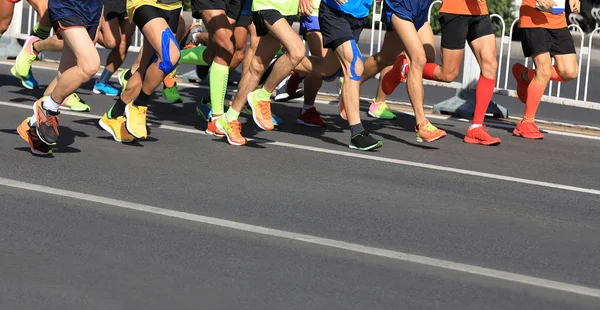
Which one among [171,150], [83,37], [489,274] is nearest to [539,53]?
[171,150]

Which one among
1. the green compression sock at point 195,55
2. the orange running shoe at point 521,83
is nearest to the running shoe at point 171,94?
the green compression sock at point 195,55

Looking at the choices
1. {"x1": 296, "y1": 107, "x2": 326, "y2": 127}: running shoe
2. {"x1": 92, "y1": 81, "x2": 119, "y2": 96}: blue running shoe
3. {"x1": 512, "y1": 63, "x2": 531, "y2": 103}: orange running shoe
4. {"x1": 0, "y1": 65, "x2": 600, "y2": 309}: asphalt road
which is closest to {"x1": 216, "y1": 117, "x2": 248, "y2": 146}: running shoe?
{"x1": 0, "y1": 65, "x2": 600, "y2": 309}: asphalt road

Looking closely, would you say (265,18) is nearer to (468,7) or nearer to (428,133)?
(428,133)

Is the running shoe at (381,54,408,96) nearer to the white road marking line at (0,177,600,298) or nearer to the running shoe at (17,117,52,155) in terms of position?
the running shoe at (17,117,52,155)

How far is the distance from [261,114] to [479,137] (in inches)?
72.7

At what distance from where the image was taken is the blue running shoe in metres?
12.7

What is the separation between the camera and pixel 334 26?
9758 mm

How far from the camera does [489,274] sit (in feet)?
20.2

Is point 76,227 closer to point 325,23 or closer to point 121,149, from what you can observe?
point 121,149

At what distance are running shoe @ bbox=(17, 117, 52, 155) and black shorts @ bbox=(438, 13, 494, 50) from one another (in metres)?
3.61

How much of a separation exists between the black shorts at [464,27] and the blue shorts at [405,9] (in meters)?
0.31

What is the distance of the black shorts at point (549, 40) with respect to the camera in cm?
1088

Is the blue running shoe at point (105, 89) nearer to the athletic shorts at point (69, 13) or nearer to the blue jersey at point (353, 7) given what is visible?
the blue jersey at point (353, 7)

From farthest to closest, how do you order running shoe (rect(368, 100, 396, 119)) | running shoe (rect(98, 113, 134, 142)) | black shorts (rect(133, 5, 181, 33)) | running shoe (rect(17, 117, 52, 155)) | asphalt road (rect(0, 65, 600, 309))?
1. running shoe (rect(368, 100, 396, 119))
2. running shoe (rect(98, 113, 134, 142))
3. black shorts (rect(133, 5, 181, 33))
4. running shoe (rect(17, 117, 52, 155))
5. asphalt road (rect(0, 65, 600, 309))
